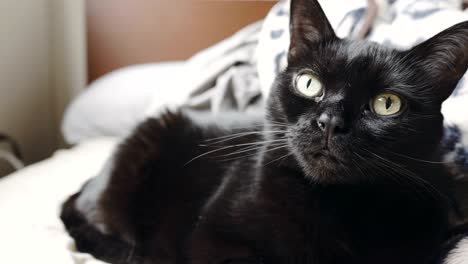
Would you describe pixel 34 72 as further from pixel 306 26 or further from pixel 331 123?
pixel 331 123

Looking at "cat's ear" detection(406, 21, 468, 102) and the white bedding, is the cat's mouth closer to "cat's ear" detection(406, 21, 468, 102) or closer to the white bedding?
"cat's ear" detection(406, 21, 468, 102)

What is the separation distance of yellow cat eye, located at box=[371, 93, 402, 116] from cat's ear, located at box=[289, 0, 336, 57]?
0.17m

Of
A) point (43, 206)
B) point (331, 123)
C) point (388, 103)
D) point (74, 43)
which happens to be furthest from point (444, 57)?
point (74, 43)

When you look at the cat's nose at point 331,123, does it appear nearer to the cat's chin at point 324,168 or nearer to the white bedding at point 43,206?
the cat's chin at point 324,168

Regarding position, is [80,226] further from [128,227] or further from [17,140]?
[17,140]

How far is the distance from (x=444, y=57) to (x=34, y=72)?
1600 mm

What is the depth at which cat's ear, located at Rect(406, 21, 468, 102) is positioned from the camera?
693 mm

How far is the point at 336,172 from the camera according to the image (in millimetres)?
713

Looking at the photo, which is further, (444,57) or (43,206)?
(43,206)

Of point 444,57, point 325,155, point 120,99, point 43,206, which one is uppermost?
point 444,57

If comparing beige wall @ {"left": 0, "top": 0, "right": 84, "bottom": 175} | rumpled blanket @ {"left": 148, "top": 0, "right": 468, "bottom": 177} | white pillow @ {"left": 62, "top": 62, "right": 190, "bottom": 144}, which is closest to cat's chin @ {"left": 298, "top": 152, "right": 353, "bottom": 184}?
rumpled blanket @ {"left": 148, "top": 0, "right": 468, "bottom": 177}

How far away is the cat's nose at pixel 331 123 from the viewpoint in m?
0.66

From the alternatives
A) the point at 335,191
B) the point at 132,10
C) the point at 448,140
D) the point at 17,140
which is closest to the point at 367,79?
the point at 335,191

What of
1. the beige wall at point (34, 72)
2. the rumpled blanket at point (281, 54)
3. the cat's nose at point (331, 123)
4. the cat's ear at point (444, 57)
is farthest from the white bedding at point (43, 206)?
the cat's ear at point (444, 57)
